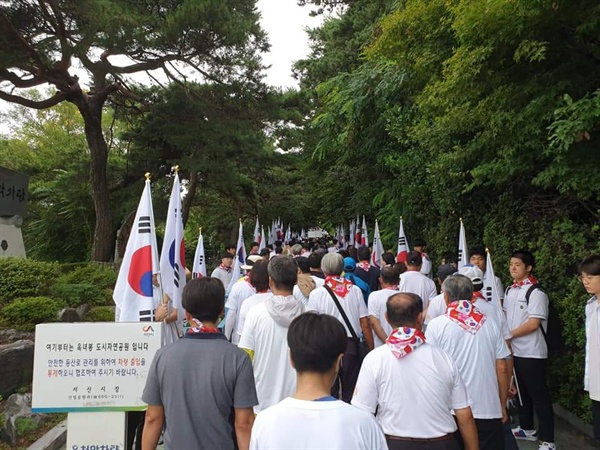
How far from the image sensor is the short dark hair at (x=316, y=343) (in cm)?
185

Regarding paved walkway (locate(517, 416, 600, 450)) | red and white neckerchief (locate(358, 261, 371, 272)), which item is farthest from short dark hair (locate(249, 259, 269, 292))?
red and white neckerchief (locate(358, 261, 371, 272))

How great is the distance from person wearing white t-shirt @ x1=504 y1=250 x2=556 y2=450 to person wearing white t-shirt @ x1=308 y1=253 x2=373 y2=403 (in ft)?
4.91

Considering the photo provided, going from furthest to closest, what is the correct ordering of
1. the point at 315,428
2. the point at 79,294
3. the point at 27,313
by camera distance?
the point at 79,294
the point at 27,313
the point at 315,428

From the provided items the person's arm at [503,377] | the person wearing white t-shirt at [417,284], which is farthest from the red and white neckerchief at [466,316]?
the person wearing white t-shirt at [417,284]

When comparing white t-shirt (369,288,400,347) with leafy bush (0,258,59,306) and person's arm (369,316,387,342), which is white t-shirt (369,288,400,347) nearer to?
person's arm (369,316,387,342)

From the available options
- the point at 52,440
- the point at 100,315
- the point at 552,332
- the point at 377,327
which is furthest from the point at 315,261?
the point at 100,315

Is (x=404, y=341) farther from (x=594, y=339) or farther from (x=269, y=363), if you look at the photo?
(x=594, y=339)

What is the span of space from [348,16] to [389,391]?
1965cm

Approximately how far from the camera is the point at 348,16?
19734 millimetres

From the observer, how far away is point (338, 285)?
4754 millimetres

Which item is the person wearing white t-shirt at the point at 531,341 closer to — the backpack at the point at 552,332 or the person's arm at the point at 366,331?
the backpack at the point at 552,332

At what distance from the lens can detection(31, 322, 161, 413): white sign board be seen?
3477 mm

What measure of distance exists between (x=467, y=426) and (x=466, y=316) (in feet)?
2.84

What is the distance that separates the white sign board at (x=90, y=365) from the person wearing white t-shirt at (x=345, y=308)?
1.71 metres
